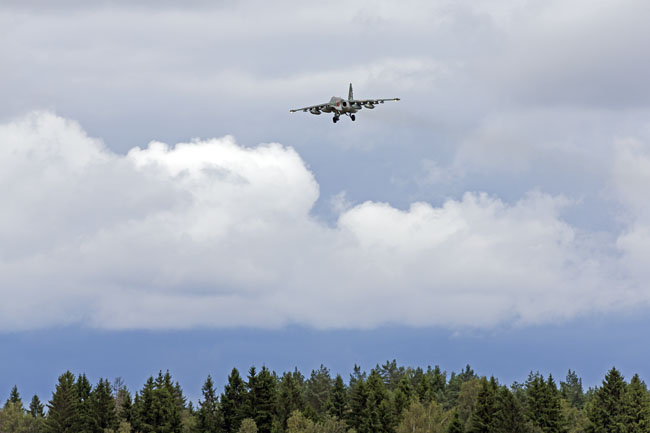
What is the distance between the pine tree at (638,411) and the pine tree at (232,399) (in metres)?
55.0

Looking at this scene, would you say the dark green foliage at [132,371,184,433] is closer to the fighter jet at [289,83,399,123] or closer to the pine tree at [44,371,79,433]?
the pine tree at [44,371,79,433]

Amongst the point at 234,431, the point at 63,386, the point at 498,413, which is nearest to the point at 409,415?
the point at 498,413

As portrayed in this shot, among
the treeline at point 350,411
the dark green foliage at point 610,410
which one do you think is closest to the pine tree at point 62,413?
the treeline at point 350,411

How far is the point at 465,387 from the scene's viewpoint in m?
194

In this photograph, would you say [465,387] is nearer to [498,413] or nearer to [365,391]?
[365,391]

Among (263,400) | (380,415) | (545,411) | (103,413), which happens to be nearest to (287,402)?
(263,400)

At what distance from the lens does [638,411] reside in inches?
5994

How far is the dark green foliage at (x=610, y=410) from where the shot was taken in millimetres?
152500

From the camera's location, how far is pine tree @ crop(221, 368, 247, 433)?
166m

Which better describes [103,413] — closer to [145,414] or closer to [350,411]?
[145,414]

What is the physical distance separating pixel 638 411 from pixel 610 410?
405 centimetres

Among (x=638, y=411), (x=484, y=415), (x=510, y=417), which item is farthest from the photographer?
(x=638, y=411)

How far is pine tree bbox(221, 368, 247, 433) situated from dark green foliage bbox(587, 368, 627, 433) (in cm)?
5053

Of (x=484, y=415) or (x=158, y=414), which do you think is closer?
(x=484, y=415)
